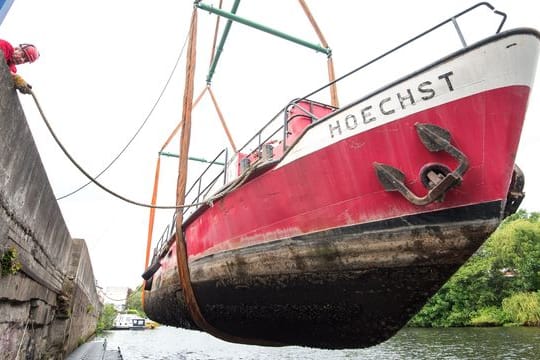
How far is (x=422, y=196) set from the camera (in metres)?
3.92

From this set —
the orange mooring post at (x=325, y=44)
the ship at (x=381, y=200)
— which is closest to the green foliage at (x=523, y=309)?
the orange mooring post at (x=325, y=44)

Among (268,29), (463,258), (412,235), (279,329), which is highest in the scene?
(268,29)

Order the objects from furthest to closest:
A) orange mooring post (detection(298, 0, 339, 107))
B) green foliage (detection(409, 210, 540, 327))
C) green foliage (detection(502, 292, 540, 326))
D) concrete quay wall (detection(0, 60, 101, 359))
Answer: green foliage (detection(409, 210, 540, 327))
green foliage (detection(502, 292, 540, 326))
orange mooring post (detection(298, 0, 339, 107))
concrete quay wall (detection(0, 60, 101, 359))

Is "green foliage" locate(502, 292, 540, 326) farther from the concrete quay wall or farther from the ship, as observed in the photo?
the concrete quay wall

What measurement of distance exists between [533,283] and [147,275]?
33.5 metres

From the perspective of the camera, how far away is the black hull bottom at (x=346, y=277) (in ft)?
12.8

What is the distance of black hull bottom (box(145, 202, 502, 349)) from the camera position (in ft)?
12.8

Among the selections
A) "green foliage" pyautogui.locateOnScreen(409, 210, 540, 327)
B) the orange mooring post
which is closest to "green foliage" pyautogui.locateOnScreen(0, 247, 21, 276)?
the orange mooring post

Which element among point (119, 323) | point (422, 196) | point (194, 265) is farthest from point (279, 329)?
point (119, 323)

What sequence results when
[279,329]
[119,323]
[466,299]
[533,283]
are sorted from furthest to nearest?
[119,323] < [466,299] < [533,283] < [279,329]

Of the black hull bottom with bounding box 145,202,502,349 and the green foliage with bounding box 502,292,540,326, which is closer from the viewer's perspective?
the black hull bottom with bounding box 145,202,502,349

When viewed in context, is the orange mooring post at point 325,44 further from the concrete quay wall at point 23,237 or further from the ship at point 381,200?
the concrete quay wall at point 23,237

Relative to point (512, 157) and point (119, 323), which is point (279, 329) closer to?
point (512, 157)

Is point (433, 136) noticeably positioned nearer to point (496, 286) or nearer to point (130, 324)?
point (496, 286)
